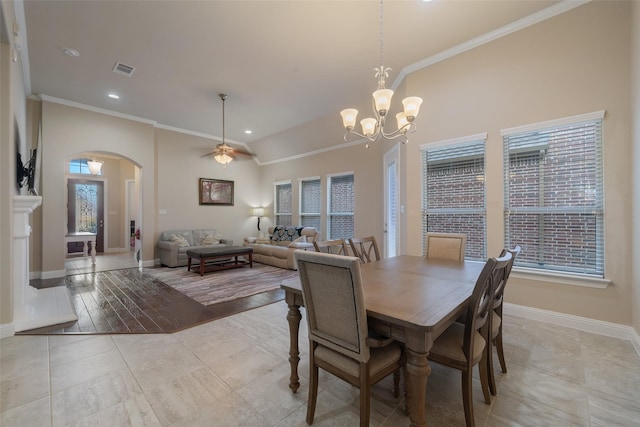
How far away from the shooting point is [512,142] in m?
3.11

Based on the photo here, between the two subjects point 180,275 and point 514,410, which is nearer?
point 514,410

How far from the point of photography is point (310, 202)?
7.20 metres

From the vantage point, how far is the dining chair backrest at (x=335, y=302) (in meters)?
1.26

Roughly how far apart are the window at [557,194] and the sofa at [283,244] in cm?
382

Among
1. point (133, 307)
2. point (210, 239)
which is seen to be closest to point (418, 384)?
point (133, 307)

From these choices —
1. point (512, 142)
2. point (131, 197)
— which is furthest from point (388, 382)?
point (131, 197)

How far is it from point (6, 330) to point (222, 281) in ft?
8.15

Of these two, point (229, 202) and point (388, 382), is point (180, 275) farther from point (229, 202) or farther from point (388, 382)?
point (388, 382)

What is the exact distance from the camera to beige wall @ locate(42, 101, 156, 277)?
4828 mm

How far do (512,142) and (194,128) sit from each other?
21.3ft

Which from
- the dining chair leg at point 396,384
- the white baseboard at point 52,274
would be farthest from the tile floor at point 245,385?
the white baseboard at point 52,274

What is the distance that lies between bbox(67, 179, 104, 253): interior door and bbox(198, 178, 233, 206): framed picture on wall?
11.8ft

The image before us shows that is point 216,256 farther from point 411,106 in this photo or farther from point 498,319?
point 498,319

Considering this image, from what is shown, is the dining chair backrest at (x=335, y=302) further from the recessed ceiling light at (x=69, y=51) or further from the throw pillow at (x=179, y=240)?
the throw pillow at (x=179, y=240)
